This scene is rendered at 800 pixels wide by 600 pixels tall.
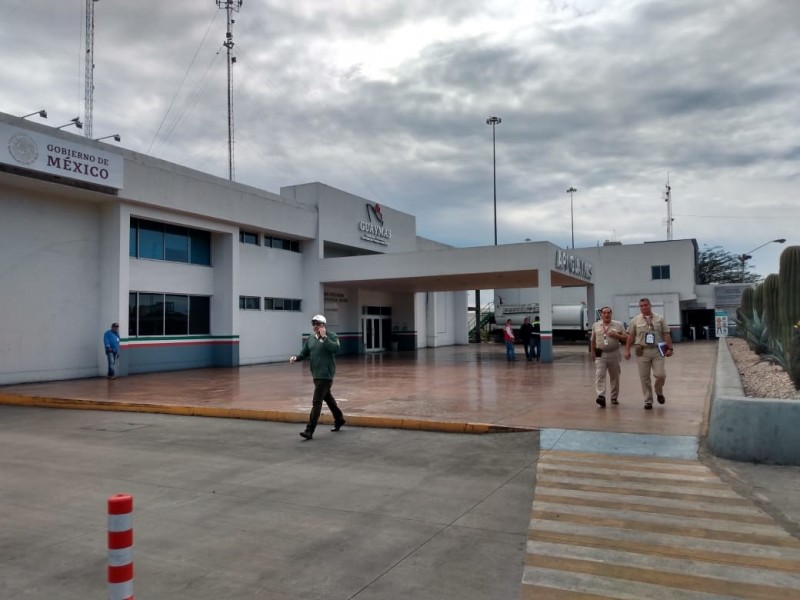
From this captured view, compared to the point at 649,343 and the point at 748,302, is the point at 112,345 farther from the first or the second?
Result: the point at 748,302

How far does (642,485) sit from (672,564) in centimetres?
207

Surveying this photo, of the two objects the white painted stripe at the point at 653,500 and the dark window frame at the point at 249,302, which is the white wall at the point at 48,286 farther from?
the white painted stripe at the point at 653,500

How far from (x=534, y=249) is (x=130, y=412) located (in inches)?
→ 569

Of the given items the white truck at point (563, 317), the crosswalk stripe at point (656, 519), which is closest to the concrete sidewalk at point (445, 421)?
the crosswalk stripe at point (656, 519)

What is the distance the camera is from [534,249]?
848 inches

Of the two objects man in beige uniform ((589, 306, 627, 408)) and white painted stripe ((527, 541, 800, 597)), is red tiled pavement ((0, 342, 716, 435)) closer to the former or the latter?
man in beige uniform ((589, 306, 627, 408))

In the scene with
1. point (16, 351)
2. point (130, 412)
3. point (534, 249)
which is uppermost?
point (534, 249)

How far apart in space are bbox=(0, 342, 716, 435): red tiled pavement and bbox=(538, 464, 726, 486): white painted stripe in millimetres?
2027

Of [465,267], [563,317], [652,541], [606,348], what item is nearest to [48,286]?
[465,267]

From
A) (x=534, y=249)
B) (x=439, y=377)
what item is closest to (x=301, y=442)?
(x=439, y=377)

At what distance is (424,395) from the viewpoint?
43.6ft

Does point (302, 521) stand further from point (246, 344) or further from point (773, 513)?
point (246, 344)

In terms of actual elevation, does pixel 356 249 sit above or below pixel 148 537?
above

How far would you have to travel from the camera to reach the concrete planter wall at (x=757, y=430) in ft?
22.3
